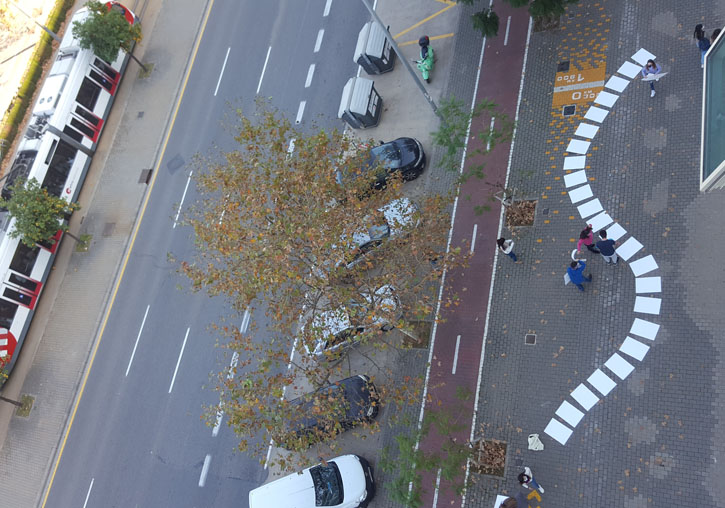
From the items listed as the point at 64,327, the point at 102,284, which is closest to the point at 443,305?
Answer: the point at 102,284

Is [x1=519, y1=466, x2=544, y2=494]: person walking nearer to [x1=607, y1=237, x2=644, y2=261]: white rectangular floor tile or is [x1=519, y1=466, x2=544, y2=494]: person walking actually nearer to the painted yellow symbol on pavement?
[x1=607, y1=237, x2=644, y2=261]: white rectangular floor tile

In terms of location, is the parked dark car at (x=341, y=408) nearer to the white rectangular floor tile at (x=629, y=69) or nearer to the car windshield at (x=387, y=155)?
the car windshield at (x=387, y=155)

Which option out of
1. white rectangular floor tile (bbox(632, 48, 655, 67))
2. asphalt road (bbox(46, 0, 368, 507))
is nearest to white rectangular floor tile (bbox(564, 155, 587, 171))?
white rectangular floor tile (bbox(632, 48, 655, 67))

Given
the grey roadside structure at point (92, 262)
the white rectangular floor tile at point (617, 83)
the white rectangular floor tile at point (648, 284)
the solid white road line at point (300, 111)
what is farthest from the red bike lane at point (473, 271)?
the grey roadside structure at point (92, 262)

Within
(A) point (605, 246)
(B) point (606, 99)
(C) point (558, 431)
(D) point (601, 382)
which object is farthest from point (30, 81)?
(D) point (601, 382)

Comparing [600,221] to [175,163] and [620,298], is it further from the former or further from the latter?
[175,163]

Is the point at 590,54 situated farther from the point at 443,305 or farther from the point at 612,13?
the point at 443,305
